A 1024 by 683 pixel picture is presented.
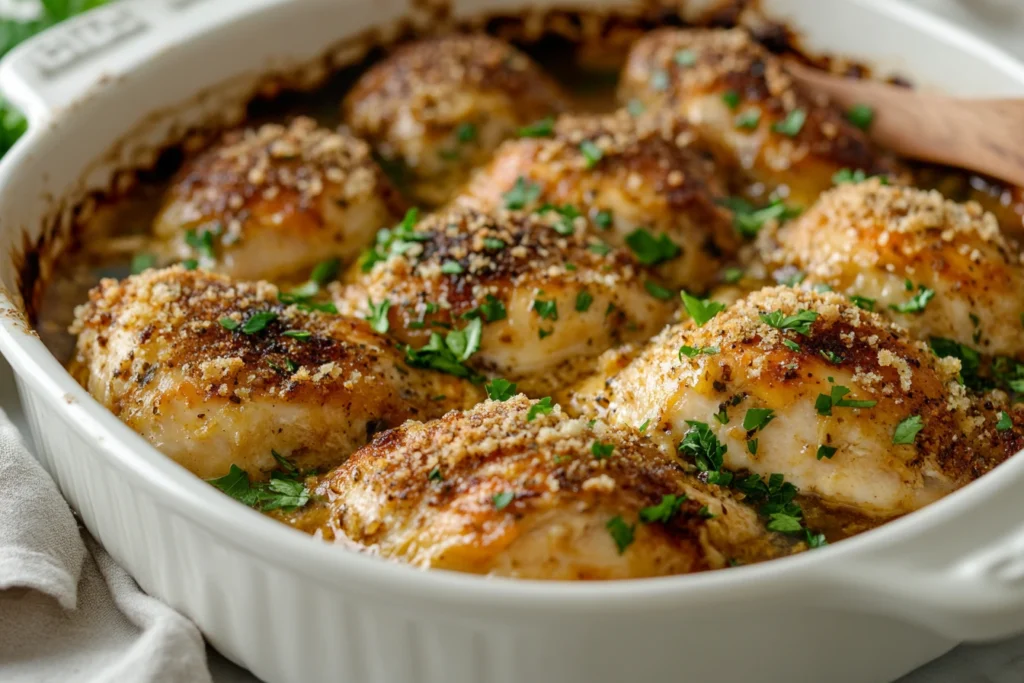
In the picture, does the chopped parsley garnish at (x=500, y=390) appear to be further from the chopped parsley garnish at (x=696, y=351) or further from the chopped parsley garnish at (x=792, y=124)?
the chopped parsley garnish at (x=792, y=124)

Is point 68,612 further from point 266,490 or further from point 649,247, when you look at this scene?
point 649,247

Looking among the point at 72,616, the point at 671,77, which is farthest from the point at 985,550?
the point at 671,77

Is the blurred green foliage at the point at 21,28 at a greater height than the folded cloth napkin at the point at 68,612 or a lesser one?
greater

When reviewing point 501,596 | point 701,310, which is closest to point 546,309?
point 701,310

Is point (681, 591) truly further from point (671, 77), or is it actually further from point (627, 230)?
point (671, 77)

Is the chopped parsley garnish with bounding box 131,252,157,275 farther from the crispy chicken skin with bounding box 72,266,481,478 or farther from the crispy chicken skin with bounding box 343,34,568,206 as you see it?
the crispy chicken skin with bounding box 343,34,568,206

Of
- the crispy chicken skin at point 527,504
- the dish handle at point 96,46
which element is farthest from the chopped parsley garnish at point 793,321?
the dish handle at point 96,46
